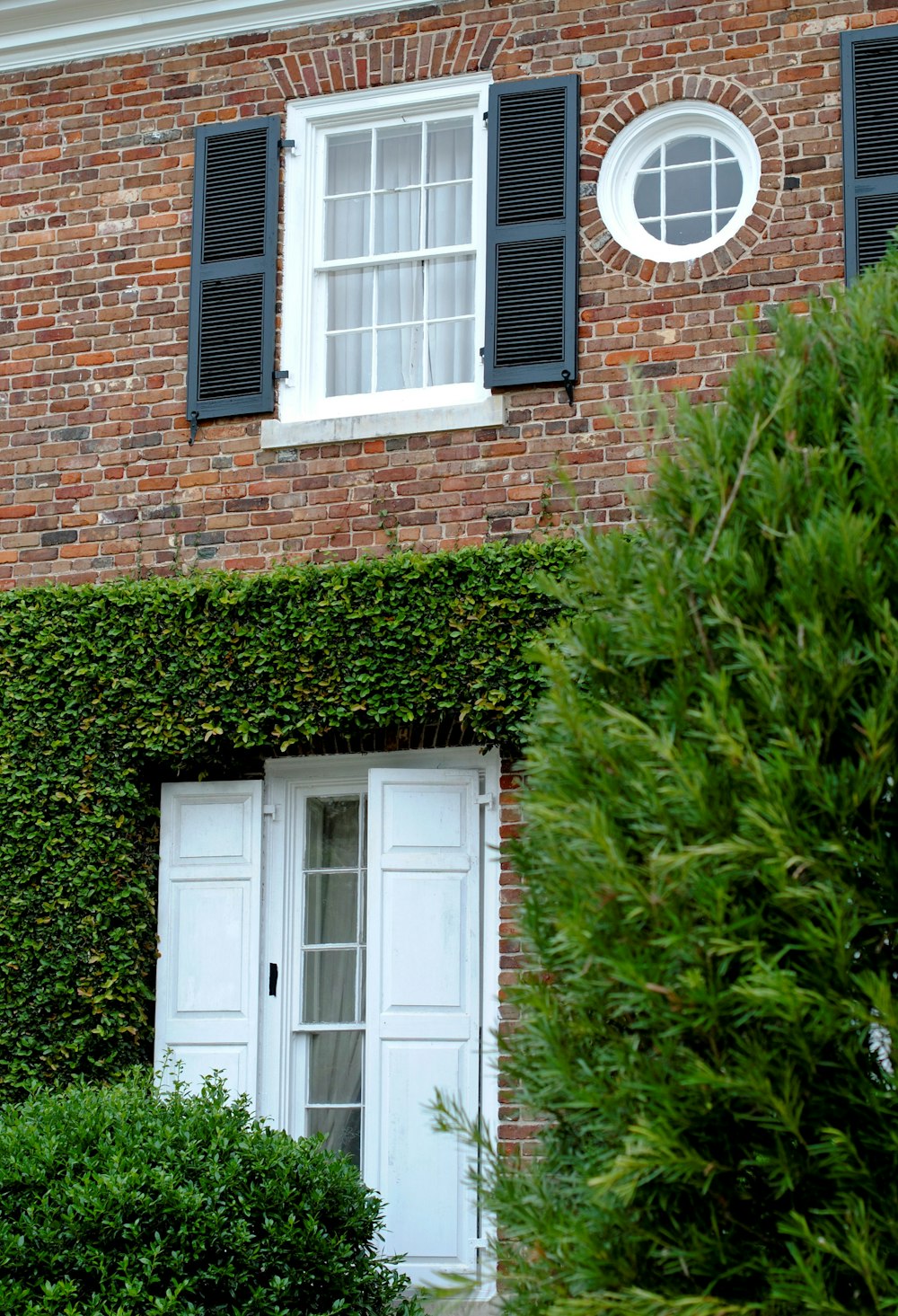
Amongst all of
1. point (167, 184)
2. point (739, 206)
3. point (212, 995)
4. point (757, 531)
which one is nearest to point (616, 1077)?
point (757, 531)

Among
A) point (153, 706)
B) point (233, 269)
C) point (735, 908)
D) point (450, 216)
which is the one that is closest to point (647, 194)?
point (450, 216)

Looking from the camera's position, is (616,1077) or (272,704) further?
(272,704)

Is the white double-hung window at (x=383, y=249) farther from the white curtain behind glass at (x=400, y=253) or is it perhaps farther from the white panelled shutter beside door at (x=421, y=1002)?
the white panelled shutter beside door at (x=421, y=1002)

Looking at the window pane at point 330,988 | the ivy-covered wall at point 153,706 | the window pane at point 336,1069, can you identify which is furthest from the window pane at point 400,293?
the window pane at point 336,1069

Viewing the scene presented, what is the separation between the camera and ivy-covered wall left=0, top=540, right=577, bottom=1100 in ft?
27.0

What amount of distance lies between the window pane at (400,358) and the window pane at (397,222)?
444 mm

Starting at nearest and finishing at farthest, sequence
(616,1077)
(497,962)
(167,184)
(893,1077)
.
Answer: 1. (893,1077)
2. (616,1077)
3. (497,962)
4. (167,184)

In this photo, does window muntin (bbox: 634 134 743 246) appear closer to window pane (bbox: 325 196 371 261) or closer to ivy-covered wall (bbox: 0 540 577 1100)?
window pane (bbox: 325 196 371 261)

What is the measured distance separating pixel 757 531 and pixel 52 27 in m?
7.33

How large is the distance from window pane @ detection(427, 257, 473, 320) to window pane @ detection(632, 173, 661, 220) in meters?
0.88

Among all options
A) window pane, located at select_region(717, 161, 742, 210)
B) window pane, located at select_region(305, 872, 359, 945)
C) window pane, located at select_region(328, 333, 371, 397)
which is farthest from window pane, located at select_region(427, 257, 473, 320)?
window pane, located at select_region(305, 872, 359, 945)

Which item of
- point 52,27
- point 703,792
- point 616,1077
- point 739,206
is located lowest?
point 616,1077

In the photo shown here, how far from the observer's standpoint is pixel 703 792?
3.48m

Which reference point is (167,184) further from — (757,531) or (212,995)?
(757,531)
